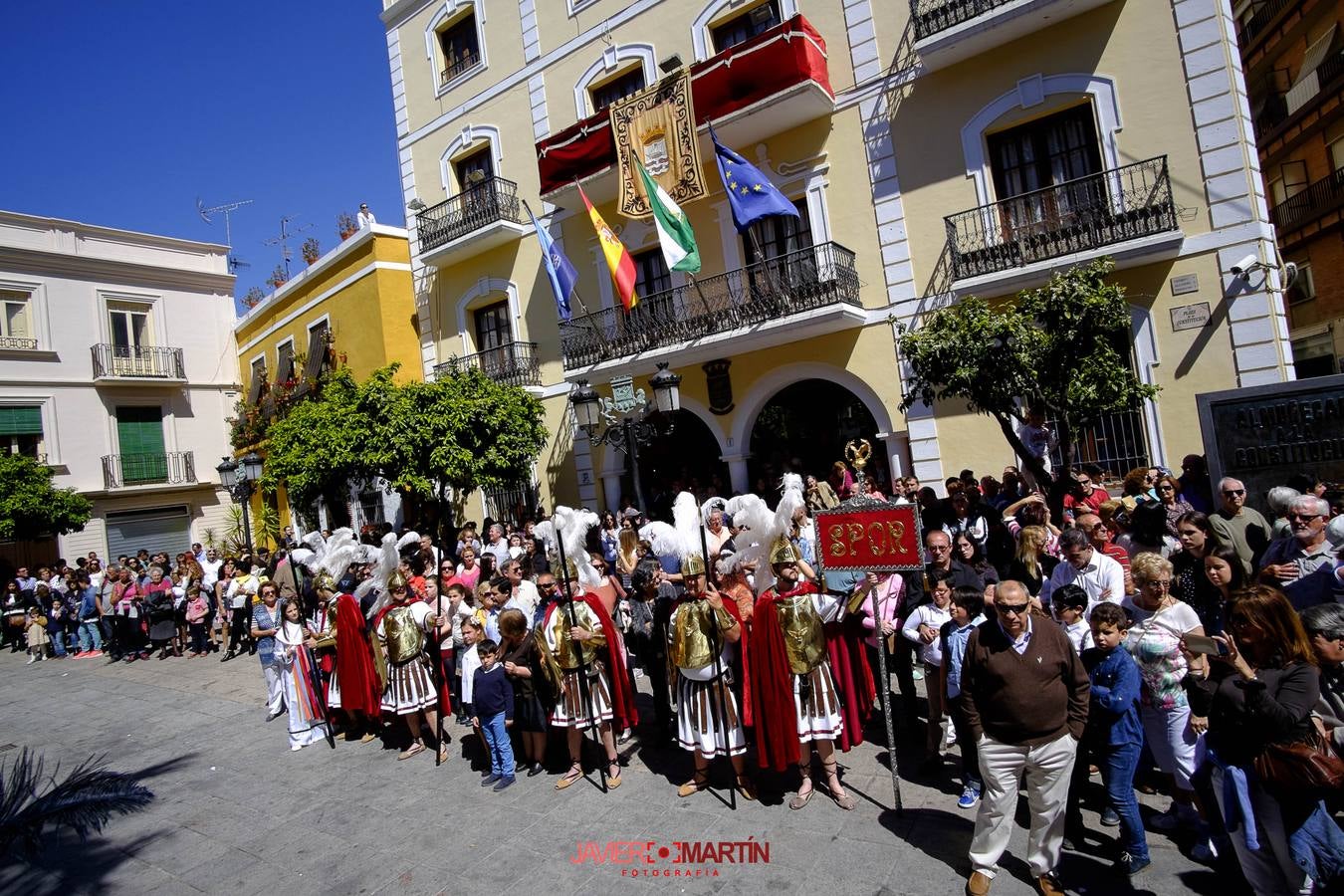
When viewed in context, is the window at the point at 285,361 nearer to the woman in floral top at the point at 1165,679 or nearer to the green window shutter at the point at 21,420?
the green window shutter at the point at 21,420

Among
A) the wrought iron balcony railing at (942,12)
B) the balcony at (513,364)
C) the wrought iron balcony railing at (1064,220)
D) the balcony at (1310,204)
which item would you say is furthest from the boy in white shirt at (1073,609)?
the balcony at (1310,204)

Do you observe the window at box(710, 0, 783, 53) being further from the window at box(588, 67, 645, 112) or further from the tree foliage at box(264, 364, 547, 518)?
the tree foliage at box(264, 364, 547, 518)

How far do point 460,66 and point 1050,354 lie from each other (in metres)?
15.5

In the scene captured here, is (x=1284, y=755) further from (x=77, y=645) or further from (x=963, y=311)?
(x=77, y=645)

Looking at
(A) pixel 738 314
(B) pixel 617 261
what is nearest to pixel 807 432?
(A) pixel 738 314

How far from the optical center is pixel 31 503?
685 inches

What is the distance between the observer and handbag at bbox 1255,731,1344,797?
2934 millimetres

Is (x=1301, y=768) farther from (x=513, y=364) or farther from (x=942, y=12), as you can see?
(x=513, y=364)

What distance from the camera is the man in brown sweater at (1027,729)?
3.79m

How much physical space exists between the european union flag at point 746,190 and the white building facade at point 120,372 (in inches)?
802

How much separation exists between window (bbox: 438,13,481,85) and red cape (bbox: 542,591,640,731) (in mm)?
15551

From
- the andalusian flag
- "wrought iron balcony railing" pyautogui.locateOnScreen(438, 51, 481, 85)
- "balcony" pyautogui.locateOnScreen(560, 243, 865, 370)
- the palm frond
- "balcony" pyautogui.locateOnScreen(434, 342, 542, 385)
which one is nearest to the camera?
the palm frond

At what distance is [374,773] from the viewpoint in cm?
670

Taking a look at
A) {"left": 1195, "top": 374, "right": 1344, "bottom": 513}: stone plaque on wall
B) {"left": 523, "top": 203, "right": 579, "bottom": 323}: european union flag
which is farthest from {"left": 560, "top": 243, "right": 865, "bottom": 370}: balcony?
{"left": 1195, "top": 374, "right": 1344, "bottom": 513}: stone plaque on wall
